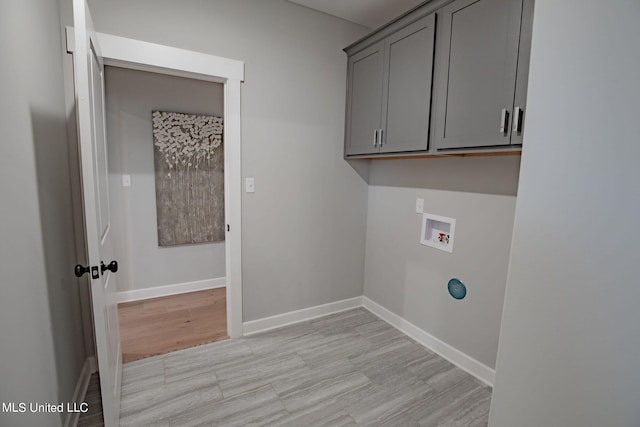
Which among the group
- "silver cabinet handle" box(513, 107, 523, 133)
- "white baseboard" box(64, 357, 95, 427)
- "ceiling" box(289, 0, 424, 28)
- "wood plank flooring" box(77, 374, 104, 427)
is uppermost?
"ceiling" box(289, 0, 424, 28)

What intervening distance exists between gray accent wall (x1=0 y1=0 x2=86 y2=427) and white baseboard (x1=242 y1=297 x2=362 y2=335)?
1183 millimetres

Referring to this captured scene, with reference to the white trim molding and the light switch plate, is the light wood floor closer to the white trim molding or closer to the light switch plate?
the light switch plate

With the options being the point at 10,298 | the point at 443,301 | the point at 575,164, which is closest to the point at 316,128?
the point at 443,301

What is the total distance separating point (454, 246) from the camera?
2.23 m

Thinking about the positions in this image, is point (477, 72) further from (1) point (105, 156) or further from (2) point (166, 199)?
(2) point (166, 199)

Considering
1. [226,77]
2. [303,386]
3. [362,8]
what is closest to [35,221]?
[226,77]

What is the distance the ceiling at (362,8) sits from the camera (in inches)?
93.7

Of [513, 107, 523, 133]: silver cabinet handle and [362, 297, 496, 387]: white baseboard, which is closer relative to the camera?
[513, 107, 523, 133]: silver cabinet handle

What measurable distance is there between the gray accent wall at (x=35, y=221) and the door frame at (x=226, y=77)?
30 centimetres

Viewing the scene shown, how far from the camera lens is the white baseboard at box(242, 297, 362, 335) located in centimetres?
262

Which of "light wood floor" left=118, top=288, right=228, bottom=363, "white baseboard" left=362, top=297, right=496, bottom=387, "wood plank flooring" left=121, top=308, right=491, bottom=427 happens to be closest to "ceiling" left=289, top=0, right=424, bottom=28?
"white baseboard" left=362, top=297, right=496, bottom=387

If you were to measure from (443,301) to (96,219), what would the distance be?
7.41 ft

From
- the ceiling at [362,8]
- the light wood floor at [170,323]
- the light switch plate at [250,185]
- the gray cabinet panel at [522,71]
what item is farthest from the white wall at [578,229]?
the light wood floor at [170,323]

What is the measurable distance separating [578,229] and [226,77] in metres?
2.23
